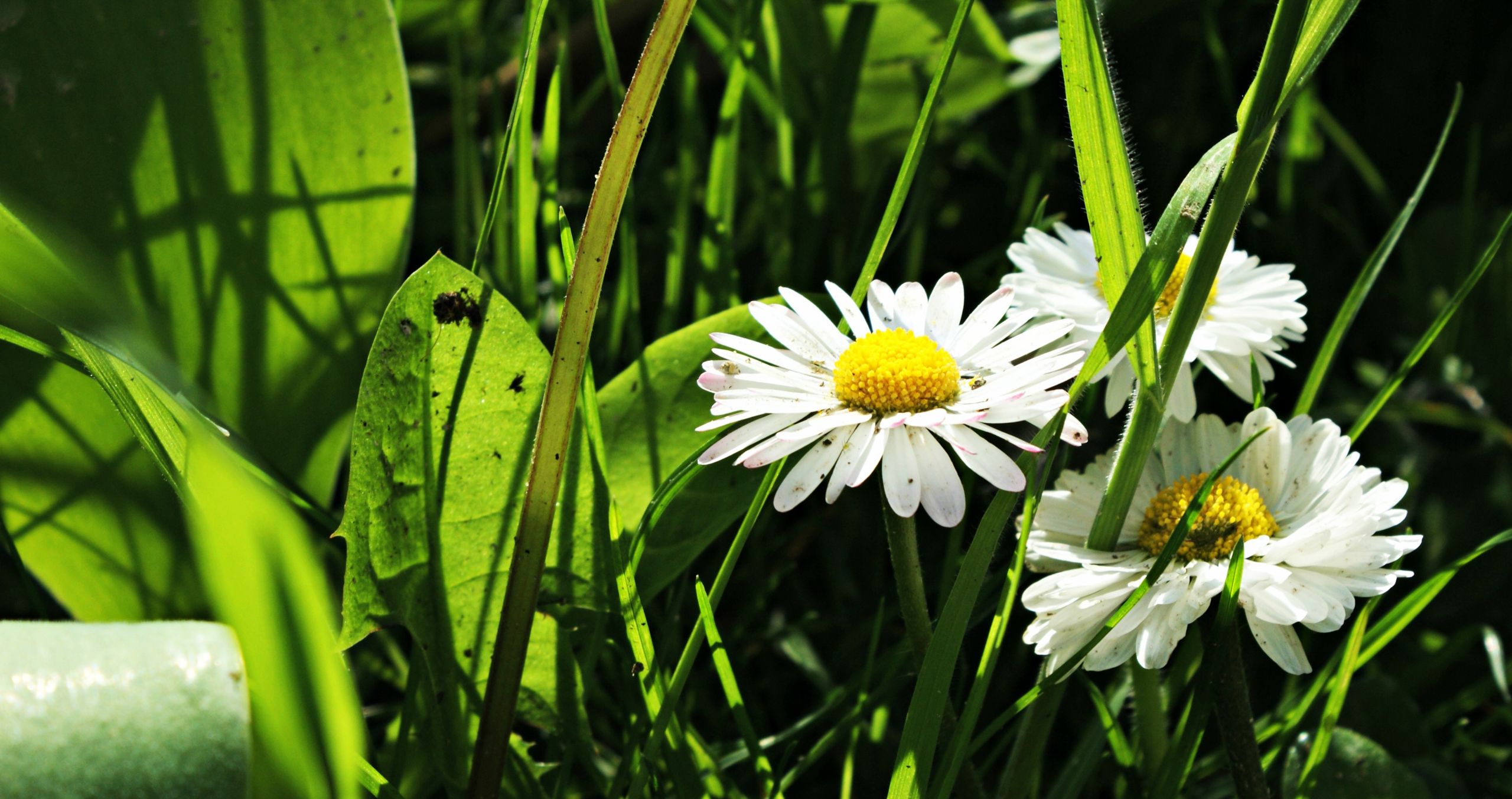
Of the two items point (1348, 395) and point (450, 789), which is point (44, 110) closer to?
point (450, 789)

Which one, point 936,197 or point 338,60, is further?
point 936,197

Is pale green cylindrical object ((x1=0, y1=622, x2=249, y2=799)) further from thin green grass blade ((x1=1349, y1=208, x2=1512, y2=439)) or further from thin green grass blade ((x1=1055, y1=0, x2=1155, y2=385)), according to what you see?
thin green grass blade ((x1=1349, y1=208, x2=1512, y2=439))

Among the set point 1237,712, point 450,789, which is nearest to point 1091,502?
point 1237,712

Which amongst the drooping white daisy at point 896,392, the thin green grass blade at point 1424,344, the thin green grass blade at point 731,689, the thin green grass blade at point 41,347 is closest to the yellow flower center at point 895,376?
the drooping white daisy at point 896,392

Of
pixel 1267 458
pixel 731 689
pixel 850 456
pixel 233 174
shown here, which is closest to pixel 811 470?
pixel 850 456

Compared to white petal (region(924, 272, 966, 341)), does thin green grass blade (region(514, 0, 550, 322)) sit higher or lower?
higher

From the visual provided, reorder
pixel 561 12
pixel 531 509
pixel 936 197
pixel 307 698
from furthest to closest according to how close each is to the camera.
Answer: pixel 936 197, pixel 561 12, pixel 531 509, pixel 307 698

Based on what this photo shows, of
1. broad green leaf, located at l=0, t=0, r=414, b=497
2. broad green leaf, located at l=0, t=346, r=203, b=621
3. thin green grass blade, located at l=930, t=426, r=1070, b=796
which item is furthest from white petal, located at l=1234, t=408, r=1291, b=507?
broad green leaf, located at l=0, t=346, r=203, b=621
